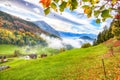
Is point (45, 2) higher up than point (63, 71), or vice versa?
point (45, 2)

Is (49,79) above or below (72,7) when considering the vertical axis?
below

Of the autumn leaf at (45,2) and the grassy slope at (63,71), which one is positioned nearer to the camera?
the autumn leaf at (45,2)

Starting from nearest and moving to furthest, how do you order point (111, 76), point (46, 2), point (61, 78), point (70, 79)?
point (46, 2) → point (111, 76) → point (70, 79) → point (61, 78)

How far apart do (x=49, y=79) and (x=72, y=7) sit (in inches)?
1041

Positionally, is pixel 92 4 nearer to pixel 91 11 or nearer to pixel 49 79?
pixel 91 11

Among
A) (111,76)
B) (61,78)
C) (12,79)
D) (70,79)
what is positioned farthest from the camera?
(12,79)

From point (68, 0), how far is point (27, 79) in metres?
30.0

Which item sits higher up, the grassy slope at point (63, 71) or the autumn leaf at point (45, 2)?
the autumn leaf at point (45, 2)

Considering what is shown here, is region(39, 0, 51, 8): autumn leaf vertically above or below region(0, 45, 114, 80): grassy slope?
above

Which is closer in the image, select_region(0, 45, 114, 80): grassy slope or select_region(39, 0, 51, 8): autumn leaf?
select_region(39, 0, 51, 8): autumn leaf

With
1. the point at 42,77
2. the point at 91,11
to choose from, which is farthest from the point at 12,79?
the point at 91,11

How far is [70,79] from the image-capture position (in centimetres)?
2523

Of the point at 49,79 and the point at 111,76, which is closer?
the point at 111,76

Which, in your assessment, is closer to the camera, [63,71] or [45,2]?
[45,2]
